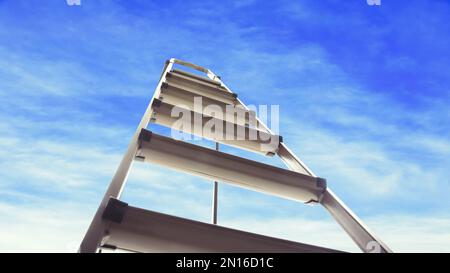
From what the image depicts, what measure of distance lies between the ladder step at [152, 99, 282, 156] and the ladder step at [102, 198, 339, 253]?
2.92 feet

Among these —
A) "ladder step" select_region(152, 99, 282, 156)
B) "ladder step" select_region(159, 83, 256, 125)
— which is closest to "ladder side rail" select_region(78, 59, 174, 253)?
"ladder step" select_region(152, 99, 282, 156)

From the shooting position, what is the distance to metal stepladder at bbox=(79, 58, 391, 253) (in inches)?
41.4

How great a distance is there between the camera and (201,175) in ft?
5.16

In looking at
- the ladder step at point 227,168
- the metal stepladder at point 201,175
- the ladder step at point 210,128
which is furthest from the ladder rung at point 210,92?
the ladder step at point 227,168

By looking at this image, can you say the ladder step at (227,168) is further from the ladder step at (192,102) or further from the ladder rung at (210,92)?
the ladder rung at (210,92)

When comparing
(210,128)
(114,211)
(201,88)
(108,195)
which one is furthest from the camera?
(201,88)

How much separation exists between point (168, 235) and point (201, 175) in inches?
20.6

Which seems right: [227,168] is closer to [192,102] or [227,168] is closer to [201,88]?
[192,102]

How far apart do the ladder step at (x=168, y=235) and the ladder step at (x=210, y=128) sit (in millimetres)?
890

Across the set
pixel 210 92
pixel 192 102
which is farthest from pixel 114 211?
pixel 210 92

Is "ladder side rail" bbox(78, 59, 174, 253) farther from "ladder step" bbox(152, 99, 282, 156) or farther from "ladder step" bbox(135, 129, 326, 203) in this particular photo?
"ladder step" bbox(152, 99, 282, 156)

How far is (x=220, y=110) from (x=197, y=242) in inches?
60.0

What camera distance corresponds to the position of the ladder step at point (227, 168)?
1524 millimetres
